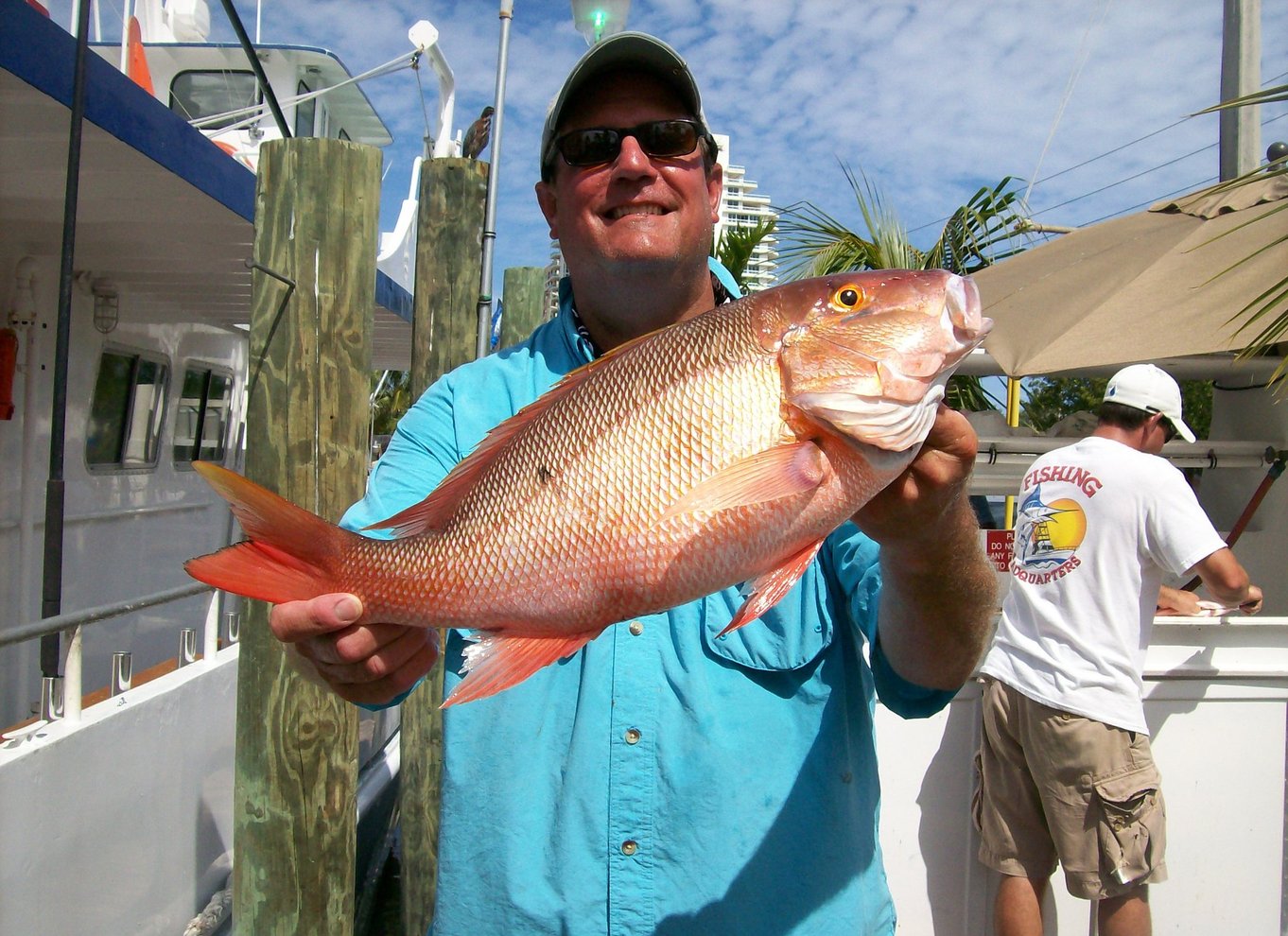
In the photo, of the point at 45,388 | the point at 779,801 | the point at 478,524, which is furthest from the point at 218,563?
the point at 45,388

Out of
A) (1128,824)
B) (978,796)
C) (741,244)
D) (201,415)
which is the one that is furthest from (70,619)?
(741,244)

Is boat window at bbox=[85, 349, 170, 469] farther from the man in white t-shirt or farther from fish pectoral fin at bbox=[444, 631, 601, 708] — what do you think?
the man in white t-shirt

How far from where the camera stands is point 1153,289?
4531 mm

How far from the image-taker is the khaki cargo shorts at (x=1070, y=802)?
333 cm

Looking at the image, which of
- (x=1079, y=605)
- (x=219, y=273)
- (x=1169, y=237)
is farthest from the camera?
(x=219, y=273)

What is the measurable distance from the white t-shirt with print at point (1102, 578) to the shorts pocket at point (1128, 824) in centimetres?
21

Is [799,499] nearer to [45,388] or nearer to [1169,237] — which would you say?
[1169,237]

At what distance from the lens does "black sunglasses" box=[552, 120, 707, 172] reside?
6.81 feet

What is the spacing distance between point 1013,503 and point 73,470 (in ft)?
20.3

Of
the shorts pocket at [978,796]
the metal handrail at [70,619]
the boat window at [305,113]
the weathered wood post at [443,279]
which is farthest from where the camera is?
the boat window at [305,113]

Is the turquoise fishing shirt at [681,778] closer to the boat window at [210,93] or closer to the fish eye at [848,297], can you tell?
the fish eye at [848,297]

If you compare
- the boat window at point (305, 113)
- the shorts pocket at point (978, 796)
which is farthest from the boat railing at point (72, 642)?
the boat window at point (305, 113)

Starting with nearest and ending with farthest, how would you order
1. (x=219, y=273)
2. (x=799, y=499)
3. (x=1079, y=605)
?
(x=799, y=499) < (x=1079, y=605) < (x=219, y=273)

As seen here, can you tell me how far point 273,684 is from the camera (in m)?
2.77
